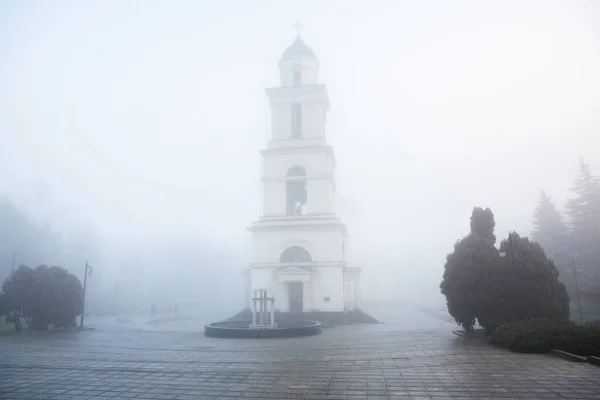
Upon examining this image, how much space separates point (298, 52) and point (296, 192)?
12380mm

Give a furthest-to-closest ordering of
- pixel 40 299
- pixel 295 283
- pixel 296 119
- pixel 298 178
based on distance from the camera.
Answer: pixel 296 119 → pixel 298 178 → pixel 295 283 → pixel 40 299

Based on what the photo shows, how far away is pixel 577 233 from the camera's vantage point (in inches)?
1708

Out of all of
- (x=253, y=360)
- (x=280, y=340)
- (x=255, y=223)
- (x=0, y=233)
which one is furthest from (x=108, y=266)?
(x=253, y=360)

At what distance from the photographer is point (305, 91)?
37.3 meters

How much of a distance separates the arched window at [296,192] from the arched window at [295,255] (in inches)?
132

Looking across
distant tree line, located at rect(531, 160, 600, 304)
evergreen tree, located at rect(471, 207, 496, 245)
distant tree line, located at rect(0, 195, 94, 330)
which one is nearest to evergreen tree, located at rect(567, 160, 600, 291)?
distant tree line, located at rect(531, 160, 600, 304)

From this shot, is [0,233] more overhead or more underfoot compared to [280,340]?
more overhead

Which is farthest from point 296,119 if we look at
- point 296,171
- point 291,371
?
point 291,371

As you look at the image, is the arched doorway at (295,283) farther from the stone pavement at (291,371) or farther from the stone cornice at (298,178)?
the stone pavement at (291,371)

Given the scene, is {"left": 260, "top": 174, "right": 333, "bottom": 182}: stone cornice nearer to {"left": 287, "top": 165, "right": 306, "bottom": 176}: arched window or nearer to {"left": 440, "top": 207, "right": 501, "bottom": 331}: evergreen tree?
{"left": 287, "top": 165, "right": 306, "bottom": 176}: arched window

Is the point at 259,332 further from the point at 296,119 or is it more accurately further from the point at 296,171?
the point at 296,119

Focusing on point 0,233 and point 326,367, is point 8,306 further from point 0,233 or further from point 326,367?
point 0,233

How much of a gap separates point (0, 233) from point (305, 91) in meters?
47.8

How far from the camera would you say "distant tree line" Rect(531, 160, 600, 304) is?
3994 cm
